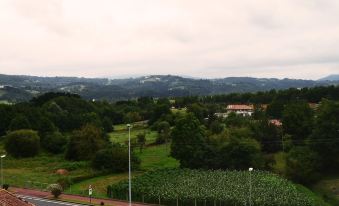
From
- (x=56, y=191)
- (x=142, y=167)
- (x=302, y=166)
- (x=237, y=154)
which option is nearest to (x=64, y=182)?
(x=56, y=191)

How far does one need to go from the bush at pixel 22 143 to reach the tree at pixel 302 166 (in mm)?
38741

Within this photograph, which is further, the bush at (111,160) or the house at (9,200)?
the bush at (111,160)

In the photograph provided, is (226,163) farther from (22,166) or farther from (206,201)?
(22,166)

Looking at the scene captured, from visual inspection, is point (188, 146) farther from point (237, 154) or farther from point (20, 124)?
point (20, 124)

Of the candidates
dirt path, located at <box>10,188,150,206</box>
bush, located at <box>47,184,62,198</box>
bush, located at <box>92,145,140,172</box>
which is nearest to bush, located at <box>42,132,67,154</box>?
bush, located at <box>92,145,140,172</box>

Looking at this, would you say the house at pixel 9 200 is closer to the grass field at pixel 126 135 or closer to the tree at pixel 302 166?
the tree at pixel 302 166

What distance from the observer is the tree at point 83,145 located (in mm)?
75438

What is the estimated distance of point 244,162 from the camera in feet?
219

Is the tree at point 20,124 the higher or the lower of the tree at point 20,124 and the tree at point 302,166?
the higher

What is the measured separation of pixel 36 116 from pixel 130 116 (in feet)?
99.0

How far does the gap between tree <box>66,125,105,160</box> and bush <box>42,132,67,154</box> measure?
7120 mm

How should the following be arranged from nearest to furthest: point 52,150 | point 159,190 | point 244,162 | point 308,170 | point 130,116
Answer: point 159,190 < point 308,170 < point 244,162 < point 52,150 < point 130,116

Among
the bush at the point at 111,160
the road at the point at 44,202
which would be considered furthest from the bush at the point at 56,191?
the bush at the point at 111,160

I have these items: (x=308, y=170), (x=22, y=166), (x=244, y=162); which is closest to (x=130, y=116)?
(x=22, y=166)
